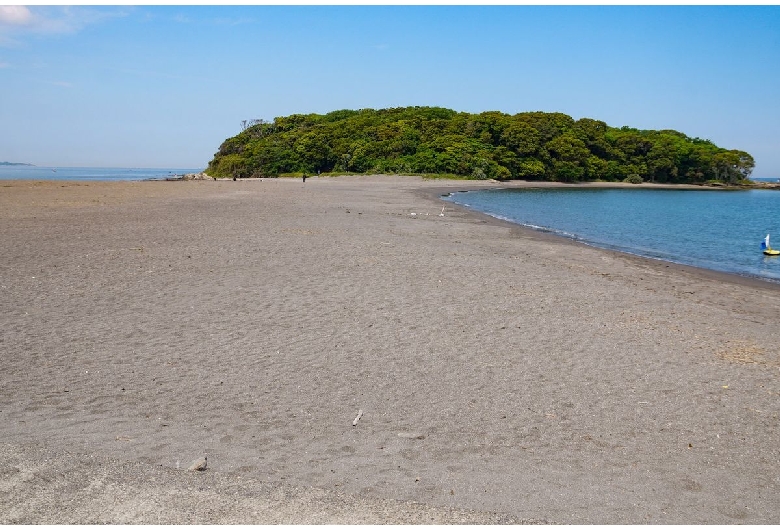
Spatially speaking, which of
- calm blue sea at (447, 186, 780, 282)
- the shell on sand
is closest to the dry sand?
the shell on sand

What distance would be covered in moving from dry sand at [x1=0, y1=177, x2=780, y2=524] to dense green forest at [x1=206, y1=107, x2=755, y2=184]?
74.4 metres

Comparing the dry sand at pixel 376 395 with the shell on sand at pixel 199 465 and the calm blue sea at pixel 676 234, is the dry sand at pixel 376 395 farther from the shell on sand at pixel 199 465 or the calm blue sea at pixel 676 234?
the calm blue sea at pixel 676 234

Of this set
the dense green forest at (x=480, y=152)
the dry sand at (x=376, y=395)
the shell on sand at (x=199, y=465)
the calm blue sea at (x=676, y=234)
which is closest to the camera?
the dry sand at (x=376, y=395)

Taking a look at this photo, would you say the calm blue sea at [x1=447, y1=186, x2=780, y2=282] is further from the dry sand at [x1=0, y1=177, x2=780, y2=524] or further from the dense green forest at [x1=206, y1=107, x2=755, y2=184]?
the dense green forest at [x1=206, y1=107, x2=755, y2=184]

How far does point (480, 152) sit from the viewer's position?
3526 inches

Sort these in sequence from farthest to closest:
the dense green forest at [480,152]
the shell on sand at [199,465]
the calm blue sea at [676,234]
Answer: the dense green forest at [480,152], the calm blue sea at [676,234], the shell on sand at [199,465]

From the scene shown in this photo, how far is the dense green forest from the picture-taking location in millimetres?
89312

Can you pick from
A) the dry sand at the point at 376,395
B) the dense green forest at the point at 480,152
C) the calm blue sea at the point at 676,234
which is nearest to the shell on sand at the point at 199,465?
the dry sand at the point at 376,395

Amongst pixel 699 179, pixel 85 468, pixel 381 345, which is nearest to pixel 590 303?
pixel 381 345

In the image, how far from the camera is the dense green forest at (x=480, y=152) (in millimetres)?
89312

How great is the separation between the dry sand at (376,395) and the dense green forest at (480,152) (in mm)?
74381

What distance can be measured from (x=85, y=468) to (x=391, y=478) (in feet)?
7.39

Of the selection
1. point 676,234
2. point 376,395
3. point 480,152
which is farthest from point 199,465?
point 480,152

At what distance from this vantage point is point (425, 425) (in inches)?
218
